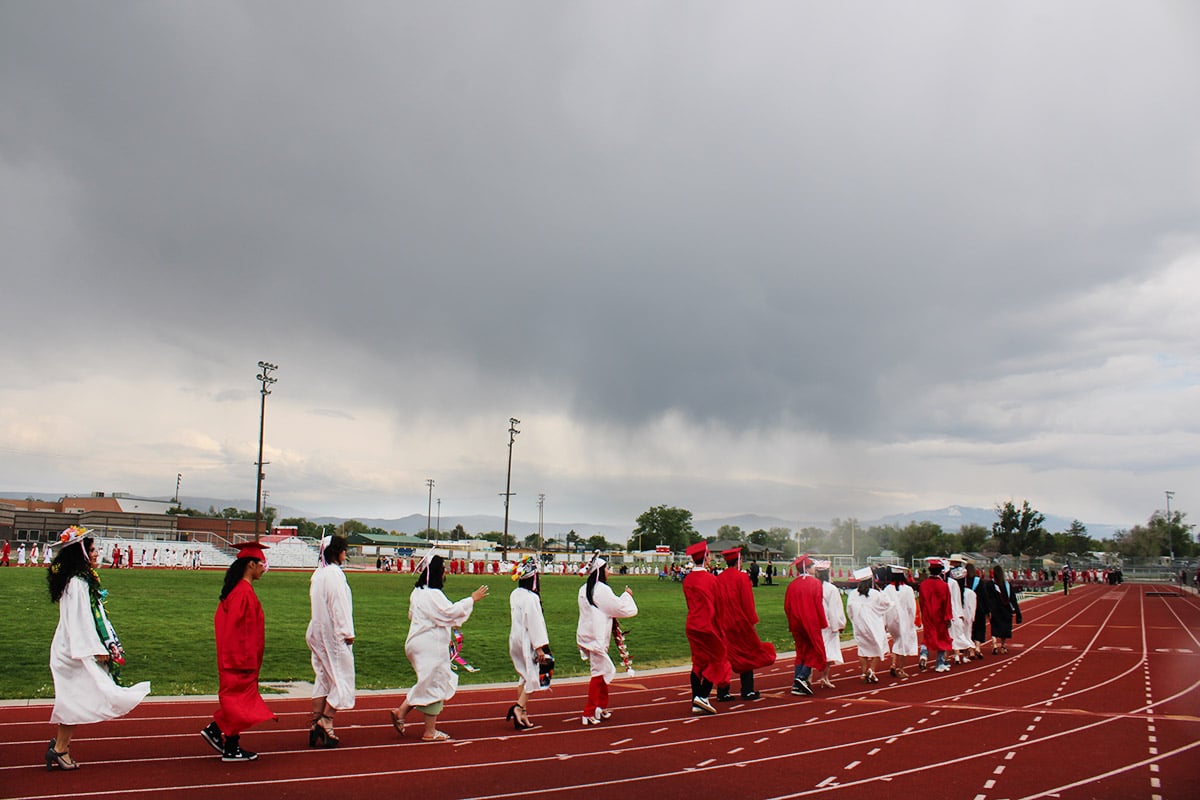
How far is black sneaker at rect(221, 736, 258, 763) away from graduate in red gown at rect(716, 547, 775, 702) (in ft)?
22.8

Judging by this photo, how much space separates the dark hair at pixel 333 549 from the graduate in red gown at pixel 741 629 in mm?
5899

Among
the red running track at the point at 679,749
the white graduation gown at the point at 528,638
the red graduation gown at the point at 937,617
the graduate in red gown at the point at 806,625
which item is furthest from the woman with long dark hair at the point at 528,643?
the red graduation gown at the point at 937,617

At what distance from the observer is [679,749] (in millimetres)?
8867

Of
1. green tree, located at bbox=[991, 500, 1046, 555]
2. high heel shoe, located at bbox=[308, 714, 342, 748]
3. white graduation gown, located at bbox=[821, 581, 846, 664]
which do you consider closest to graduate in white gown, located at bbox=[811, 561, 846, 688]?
white graduation gown, located at bbox=[821, 581, 846, 664]

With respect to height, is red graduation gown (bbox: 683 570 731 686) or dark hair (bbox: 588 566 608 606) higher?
dark hair (bbox: 588 566 608 606)

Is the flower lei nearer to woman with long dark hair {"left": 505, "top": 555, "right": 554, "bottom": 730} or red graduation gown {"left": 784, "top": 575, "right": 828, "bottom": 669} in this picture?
woman with long dark hair {"left": 505, "top": 555, "right": 554, "bottom": 730}

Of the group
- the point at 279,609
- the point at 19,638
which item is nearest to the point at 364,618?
the point at 279,609

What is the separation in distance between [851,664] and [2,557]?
4689cm

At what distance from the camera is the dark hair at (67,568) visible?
299 inches

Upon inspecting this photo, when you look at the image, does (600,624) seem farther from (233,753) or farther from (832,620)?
(832,620)

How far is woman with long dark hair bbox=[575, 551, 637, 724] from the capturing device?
33.6 ft

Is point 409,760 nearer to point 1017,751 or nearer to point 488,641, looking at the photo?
point 1017,751

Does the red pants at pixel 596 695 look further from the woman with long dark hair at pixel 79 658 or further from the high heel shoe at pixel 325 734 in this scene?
the woman with long dark hair at pixel 79 658

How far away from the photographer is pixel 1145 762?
877 centimetres
